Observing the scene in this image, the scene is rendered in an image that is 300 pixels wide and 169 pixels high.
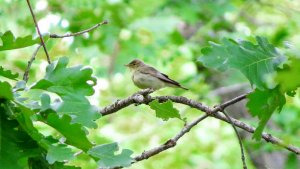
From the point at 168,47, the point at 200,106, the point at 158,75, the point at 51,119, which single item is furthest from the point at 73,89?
the point at 168,47

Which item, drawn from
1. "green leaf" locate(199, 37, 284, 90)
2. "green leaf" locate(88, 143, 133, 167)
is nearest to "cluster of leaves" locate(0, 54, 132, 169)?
"green leaf" locate(88, 143, 133, 167)

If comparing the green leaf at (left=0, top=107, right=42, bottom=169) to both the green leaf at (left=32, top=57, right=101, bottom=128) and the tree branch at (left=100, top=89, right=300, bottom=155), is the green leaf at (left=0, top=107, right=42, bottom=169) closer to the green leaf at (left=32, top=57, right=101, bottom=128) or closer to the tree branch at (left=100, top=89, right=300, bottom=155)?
the green leaf at (left=32, top=57, right=101, bottom=128)

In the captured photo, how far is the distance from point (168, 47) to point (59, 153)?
703 centimetres

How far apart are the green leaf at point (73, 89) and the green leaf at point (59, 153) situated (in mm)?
101

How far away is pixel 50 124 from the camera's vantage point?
181 centimetres

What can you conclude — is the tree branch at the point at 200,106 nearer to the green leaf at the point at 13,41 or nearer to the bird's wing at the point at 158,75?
the green leaf at the point at 13,41

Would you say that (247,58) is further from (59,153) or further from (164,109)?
(59,153)

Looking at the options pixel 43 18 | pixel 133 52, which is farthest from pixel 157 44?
pixel 43 18

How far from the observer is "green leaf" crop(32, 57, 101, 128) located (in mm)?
1904

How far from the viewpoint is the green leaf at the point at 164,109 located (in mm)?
2334

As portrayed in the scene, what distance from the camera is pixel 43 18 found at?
6.88m

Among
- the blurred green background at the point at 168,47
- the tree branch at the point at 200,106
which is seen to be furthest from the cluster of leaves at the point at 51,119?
the blurred green background at the point at 168,47

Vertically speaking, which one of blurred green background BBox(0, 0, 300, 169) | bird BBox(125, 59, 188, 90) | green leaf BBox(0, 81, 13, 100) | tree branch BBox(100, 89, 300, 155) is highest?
green leaf BBox(0, 81, 13, 100)

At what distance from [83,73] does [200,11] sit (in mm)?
6896
